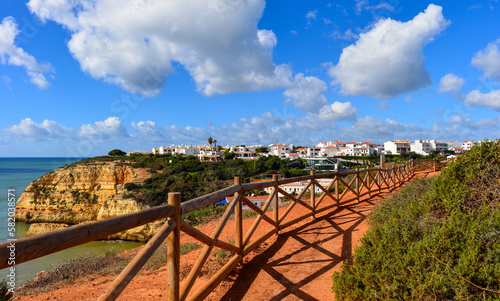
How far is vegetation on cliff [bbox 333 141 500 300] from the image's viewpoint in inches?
85.3

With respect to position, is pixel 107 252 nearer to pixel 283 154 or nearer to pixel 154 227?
pixel 154 227

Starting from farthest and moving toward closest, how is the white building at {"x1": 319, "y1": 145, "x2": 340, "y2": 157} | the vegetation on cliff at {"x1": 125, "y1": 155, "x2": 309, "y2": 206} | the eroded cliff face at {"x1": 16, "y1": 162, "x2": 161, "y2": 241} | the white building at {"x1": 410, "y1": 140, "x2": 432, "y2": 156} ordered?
1. the white building at {"x1": 319, "y1": 145, "x2": 340, "y2": 157}
2. the white building at {"x1": 410, "y1": 140, "x2": 432, "y2": 156}
3. the eroded cliff face at {"x1": 16, "y1": 162, "x2": 161, "y2": 241}
4. the vegetation on cliff at {"x1": 125, "y1": 155, "x2": 309, "y2": 206}

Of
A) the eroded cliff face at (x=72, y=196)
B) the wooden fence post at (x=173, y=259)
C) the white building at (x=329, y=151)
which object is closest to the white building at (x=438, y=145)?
the white building at (x=329, y=151)

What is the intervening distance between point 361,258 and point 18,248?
3.01m

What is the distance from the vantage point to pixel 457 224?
9.21ft

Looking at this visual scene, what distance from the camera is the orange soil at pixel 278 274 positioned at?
11.6 feet

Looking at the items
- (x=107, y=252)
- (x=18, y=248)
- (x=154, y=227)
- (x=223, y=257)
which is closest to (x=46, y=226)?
(x=154, y=227)

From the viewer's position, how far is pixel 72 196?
34.2m

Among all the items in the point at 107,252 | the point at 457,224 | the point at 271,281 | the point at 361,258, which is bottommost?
the point at 107,252

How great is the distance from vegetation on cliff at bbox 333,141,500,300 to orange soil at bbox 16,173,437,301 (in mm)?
789

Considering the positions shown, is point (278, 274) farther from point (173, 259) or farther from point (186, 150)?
point (186, 150)

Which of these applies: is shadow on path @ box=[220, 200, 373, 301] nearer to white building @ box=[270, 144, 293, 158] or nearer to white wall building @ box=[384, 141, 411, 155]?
white wall building @ box=[384, 141, 411, 155]

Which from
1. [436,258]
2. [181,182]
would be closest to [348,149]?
[181,182]

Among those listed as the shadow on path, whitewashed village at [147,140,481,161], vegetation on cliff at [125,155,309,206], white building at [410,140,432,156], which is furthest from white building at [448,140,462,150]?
the shadow on path
